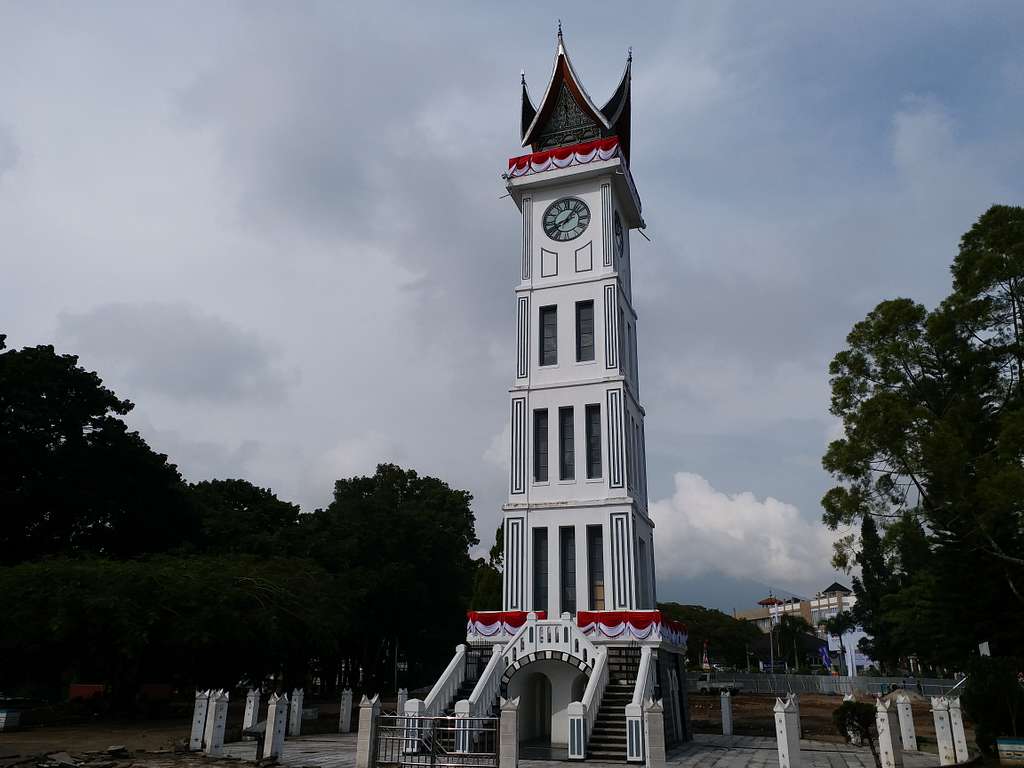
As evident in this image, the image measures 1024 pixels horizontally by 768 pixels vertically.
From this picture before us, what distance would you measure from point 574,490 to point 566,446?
1429mm

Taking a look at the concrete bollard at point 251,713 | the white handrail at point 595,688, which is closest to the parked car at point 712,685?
the white handrail at point 595,688

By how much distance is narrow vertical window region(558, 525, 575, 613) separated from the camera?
21.8 metres

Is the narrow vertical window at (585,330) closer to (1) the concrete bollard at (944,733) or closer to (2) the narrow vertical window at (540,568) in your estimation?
(2) the narrow vertical window at (540,568)

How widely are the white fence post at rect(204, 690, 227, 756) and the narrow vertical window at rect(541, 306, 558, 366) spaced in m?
12.8

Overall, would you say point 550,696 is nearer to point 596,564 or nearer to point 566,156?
point 596,564

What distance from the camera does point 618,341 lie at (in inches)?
938

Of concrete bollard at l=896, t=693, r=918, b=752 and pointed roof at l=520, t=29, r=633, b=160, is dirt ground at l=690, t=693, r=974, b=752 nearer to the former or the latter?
concrete bollard at l=896, t=693, r=918, b=752

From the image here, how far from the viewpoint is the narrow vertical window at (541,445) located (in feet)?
76.2

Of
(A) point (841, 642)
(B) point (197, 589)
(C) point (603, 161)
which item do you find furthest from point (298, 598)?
(A) point (841, 642)

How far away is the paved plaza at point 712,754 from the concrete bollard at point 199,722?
674mm

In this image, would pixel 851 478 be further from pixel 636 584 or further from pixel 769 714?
pixel 769 714

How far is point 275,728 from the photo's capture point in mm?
16156

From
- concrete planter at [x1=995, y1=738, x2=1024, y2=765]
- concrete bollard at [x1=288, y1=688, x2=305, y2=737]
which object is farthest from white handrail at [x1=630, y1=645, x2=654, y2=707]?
concrete bollard at [x1=288, y1=688, x2=305, y2=737]

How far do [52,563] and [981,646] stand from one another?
28.2 m
